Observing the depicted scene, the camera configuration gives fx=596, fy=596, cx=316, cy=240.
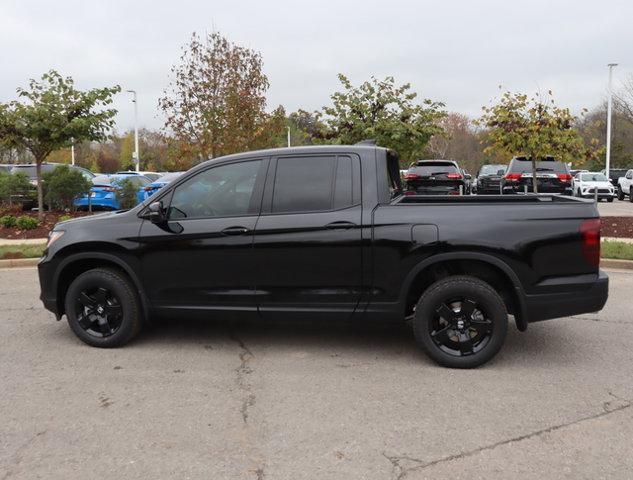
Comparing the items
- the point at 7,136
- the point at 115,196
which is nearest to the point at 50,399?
the point at 7,136

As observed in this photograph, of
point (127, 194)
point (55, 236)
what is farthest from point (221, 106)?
point (55, 236)

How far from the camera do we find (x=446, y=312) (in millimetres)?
4707

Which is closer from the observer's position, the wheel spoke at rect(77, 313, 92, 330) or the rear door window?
the rear door window

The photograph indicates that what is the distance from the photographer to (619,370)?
4730 mm

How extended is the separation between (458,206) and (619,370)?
182cm

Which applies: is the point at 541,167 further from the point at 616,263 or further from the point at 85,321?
the point at 85,321

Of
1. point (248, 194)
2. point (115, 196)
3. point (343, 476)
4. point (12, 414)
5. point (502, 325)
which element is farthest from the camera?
point (115, 196)

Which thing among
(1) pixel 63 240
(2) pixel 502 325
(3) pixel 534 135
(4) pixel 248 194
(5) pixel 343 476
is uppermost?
(3) pixel 534 135

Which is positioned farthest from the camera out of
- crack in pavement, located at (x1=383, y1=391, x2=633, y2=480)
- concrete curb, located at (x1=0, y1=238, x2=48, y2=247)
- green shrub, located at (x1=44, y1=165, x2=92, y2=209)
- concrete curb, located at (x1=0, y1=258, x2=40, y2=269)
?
green shrub, located at (x1=44, y1=165, x2=92, y2=209)

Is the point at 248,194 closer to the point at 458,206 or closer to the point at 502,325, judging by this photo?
the point at 458,206

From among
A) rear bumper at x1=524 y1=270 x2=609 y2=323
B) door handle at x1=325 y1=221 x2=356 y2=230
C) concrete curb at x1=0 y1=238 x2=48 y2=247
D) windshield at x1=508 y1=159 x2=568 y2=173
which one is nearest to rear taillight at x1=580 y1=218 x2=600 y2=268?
rear bumper at x1=524 y1=270 x2=609 y2=323

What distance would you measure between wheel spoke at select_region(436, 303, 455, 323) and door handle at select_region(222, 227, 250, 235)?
5.52ft

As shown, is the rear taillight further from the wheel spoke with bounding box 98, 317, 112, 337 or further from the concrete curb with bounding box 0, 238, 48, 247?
the concrete curb with bounding box 0, 238, 48, 247

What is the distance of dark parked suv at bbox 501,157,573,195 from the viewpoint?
1775 centimetres
